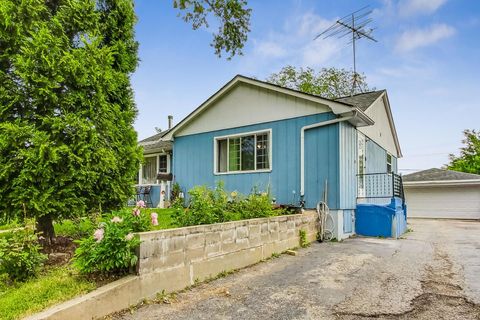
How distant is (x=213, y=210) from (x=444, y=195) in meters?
18.8

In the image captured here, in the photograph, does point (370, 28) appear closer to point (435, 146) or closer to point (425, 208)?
point (425, 208)

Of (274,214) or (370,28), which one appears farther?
(370,28)

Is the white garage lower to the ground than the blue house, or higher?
lower

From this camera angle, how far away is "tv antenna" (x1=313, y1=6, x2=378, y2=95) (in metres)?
11.5

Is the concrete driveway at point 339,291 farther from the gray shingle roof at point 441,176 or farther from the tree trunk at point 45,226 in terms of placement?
the gray shingle roof at point 441,176

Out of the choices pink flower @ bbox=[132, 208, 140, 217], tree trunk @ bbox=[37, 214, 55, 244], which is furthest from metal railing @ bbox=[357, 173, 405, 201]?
tree trunk @ bbox=[37, 214, 55, 244]

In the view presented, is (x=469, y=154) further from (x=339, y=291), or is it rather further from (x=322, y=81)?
(x=339, y=291)

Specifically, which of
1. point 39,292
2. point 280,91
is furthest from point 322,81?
point 39,292

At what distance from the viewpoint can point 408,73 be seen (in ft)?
47.6

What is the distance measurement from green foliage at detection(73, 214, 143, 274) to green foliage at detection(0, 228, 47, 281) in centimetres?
49

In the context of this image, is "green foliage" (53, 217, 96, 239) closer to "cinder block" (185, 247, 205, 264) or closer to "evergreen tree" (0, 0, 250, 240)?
"evergreen tree" (0, 0, 250, 240)

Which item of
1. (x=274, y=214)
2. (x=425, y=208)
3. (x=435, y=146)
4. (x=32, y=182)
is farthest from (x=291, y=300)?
(x=435, y=146)

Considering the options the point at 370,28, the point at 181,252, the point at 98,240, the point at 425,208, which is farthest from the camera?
the point at 425,208

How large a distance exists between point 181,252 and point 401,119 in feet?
64.8
